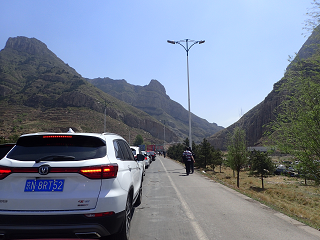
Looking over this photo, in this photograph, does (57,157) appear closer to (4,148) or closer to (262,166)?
(4,148)

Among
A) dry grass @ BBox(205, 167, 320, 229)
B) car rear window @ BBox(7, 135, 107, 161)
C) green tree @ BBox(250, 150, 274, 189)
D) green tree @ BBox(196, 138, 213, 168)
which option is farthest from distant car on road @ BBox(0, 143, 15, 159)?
green tree @ BBox(196, 138, 213, 168)

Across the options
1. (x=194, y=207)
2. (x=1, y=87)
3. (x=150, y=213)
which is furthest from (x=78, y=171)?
(x=1, y=87)

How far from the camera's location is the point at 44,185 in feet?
10.8

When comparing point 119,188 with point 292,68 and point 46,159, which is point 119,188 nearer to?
point 46,159

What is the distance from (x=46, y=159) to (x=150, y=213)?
12.3 feet

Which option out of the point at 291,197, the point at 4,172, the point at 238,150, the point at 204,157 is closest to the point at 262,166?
the point at 291,197

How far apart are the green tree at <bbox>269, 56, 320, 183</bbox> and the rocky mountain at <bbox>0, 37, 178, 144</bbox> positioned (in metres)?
59.2

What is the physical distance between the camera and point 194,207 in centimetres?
704

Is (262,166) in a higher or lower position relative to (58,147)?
lower

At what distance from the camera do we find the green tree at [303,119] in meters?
6.96

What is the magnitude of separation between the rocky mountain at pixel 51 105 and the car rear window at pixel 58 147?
58.9 m

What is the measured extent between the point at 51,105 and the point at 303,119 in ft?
339

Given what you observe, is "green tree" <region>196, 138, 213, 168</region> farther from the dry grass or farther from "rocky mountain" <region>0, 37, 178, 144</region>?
"rocky mountain" <region>0, 37, 178, 144</region>

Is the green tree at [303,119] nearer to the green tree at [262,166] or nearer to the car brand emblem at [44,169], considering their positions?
the car brand emblem at [44,169]
